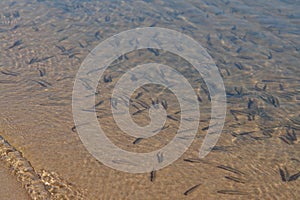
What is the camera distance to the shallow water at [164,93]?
6375mm

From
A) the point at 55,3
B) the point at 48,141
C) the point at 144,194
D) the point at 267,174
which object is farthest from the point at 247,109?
the point at 55,3

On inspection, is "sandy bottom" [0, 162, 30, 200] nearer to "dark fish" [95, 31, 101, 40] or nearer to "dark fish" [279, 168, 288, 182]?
"dark fish" [279, 168, 288, 182]

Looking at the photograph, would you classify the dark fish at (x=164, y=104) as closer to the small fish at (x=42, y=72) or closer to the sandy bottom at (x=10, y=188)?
the small fish at (x=42, y=72)

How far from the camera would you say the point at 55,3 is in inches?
620

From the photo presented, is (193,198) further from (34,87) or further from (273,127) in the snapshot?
(34,87)

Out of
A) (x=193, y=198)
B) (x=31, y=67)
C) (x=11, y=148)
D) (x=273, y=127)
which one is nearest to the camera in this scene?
(x=193, y=198)

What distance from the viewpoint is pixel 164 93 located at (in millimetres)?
9383

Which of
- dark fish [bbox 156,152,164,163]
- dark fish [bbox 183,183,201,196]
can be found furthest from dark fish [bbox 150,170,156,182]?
dark fish [bbox 183,183,201,196]

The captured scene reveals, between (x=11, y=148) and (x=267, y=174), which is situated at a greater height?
(x=11, y=148)

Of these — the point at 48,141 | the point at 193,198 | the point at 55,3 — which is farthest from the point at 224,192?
the point at 55,3

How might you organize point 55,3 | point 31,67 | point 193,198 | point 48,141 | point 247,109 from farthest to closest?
point 55,3
point 31,67
point 247,109
point 48,141
point 193,198

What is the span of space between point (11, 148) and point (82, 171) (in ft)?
4.59

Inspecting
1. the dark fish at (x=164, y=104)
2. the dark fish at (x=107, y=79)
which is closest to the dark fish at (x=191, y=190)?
the dark fish at (x=164, y=104)

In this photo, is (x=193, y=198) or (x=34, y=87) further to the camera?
(x=34, y=87)
